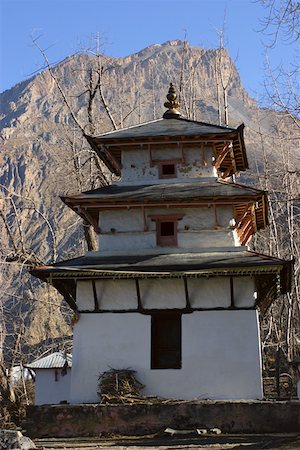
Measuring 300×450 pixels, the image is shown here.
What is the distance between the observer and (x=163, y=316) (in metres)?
15.6

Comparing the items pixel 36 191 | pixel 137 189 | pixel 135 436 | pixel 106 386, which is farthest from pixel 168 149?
pixel 36 191

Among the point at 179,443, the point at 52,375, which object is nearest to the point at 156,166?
the point at 179,443

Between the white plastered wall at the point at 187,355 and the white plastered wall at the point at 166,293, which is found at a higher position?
the white plastered wall at the point at 166,293

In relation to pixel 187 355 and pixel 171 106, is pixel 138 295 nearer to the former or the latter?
pixel 187 355

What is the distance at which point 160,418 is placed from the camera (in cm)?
1329

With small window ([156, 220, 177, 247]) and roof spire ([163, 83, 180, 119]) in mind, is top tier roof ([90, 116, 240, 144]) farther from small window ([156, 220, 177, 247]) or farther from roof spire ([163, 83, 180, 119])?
small window ([156, 220, 177, 247])

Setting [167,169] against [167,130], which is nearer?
[167,169]

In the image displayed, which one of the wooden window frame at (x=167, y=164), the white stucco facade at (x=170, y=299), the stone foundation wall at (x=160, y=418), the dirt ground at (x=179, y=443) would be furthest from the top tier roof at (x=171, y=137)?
the dirt ground at (x=179, y=443)

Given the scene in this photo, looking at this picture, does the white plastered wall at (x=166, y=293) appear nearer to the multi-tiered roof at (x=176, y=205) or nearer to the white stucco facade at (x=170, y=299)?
the white stucco facade at (x=170, y=299)

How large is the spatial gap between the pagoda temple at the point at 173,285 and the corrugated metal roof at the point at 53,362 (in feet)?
42.2

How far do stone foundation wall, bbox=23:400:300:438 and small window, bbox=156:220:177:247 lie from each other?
15.0 ft

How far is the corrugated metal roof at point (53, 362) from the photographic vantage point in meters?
28.6

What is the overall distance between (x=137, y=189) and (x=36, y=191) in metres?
103

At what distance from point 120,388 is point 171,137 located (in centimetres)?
682
